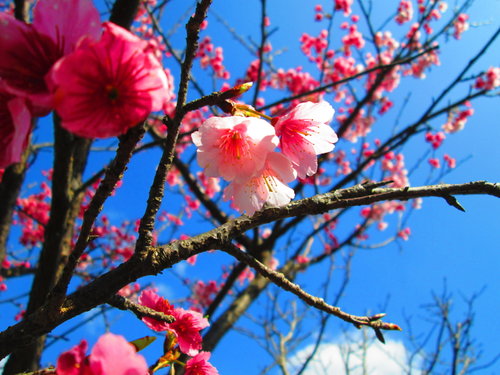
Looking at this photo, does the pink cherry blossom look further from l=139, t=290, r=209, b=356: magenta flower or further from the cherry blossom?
the cherry blossom

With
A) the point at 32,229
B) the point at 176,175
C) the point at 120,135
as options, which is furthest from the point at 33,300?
the point at 176,175

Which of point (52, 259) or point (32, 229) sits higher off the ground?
point (32, 229)

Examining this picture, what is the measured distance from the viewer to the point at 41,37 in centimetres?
54

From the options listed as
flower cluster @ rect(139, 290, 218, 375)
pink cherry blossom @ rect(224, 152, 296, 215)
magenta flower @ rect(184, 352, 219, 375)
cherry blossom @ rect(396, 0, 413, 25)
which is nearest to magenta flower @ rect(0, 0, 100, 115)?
pink cherry blossom @ rect(224, 152, 296, 215)

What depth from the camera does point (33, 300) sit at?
2248 millimetres

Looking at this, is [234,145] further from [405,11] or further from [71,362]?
[405,11]

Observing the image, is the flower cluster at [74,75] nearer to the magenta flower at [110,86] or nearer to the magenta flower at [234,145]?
the magenta flower at [110,86]

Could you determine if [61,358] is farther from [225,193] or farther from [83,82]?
[225,193]

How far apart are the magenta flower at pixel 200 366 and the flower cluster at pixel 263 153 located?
384 mm

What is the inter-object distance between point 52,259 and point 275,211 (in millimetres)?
2036

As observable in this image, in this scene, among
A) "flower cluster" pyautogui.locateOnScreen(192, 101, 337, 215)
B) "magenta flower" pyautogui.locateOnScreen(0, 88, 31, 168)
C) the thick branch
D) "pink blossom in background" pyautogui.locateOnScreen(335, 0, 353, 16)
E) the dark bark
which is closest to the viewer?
"magenta flower" pyautogui.locateOnScreen(0, 88, 31, 168)

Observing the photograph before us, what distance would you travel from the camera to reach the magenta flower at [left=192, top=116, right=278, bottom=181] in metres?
0.78

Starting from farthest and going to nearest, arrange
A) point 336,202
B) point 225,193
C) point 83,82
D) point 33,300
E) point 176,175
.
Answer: point 176,175
point 33,300
point 225,193
point 336,202
point 83,82

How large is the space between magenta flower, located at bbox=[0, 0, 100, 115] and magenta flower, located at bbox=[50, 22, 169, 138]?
0.05 metres
